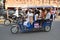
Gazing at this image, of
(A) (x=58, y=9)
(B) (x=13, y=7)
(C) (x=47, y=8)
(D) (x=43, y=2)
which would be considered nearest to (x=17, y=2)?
(B) (x=13, y=7)

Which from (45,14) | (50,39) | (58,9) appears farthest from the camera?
(58,9)

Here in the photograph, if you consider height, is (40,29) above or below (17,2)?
below

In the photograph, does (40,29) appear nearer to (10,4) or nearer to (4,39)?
(4,39)

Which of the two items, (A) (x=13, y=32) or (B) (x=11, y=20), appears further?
(B) (x=11, y=20)

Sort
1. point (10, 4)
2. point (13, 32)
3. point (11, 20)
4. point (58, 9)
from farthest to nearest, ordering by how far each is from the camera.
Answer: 1. point (58, 9)
2. point (10, 4)
3. point (11, 20)
4. point (13, 32)

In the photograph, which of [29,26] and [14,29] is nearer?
[14,29]

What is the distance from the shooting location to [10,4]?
2495 centimetres

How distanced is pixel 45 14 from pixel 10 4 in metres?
10.2

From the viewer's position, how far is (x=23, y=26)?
14.1 metres

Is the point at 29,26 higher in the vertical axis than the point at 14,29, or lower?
higher

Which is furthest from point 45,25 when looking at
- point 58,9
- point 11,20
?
point 58,9

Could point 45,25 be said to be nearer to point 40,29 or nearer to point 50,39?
point 40,29

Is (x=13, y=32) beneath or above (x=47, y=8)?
beneath

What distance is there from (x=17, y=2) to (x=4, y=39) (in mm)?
13233
